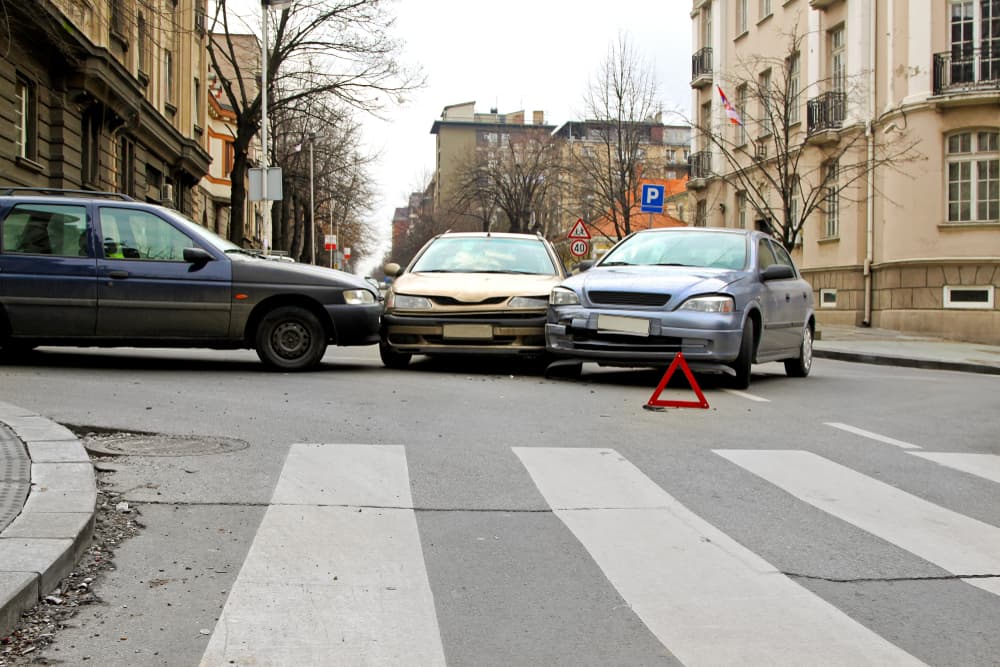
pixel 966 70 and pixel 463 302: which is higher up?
pixel 966 70

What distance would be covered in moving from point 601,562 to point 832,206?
27649mm

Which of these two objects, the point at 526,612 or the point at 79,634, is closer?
the point at 79,634

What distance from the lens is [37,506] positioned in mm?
4379

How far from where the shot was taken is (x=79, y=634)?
11.0ft

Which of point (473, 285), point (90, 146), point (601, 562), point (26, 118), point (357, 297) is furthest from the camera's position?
point (90, 146)

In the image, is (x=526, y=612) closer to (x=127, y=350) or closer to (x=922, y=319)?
(x=127, y=350)

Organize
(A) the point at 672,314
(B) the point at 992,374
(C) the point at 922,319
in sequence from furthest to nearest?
(C) the point at 922,319
(B) the point at 992,374
(A) the point at 672,314

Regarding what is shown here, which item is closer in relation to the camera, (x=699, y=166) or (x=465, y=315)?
(x=465, y=315)

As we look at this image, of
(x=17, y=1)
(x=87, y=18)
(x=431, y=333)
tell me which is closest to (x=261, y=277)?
(x=431, y=333)

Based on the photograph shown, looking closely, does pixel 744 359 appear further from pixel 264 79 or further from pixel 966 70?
pixel 264 79

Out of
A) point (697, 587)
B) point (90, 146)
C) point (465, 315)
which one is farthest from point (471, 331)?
point (90, 146)

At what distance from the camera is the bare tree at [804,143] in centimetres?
2617

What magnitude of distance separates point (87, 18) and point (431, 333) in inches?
639

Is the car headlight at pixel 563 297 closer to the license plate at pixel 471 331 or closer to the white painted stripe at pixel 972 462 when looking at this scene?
the license plate at pixel 471 331
